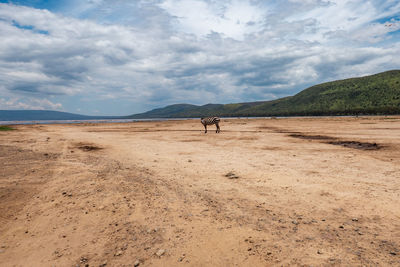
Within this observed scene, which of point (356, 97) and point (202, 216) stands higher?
point (356, 97)

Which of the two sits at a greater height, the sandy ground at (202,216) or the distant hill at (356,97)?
the distant hill at (356,97)

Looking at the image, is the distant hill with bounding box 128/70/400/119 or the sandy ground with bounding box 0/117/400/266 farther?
the distant hill with bounding box 128/70/400/119

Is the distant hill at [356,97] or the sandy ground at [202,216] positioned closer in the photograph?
the sandy ground at [202,216]

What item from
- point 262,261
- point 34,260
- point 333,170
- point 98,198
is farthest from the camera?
point 333,170

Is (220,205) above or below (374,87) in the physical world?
below

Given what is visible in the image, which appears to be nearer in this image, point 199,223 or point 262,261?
point 262,261

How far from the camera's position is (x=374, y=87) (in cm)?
12056

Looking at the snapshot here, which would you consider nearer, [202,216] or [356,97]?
[202,216]

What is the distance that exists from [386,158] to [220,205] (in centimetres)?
1060

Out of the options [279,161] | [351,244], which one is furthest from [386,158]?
[351,244]

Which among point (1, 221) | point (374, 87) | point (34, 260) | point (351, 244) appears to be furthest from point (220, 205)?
point (374, 87)

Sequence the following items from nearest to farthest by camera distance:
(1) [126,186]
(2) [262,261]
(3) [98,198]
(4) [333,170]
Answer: (2) [262,261] → (3) [98,198] → (1) [126,186] → (4) [333,170]

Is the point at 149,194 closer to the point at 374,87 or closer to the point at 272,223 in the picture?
the point at 272,223

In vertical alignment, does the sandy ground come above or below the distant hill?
below
